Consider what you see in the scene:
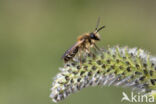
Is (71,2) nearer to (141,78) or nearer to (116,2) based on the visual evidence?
(116,2)

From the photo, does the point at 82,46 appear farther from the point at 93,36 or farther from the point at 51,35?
the point at 51,35

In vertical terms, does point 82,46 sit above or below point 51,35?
below

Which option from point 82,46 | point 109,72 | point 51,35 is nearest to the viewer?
point 109,72

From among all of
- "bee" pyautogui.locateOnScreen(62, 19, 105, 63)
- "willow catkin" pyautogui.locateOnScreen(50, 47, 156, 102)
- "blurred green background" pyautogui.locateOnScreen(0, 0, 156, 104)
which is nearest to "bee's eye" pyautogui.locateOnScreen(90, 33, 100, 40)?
"bee" pyautogui.locateOnScreen(62, 19, 105, 63)

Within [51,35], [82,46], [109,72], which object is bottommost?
[109,72]

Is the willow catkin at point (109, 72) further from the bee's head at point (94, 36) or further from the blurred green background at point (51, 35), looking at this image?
the blurred green background at point (51, 35)

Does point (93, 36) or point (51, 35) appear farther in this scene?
point (51, 35)

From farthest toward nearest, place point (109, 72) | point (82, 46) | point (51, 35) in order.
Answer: point (51, 35) < point (82, 46) < point (109, 72)

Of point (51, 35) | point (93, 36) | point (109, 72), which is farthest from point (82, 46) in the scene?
point (51, 35)
